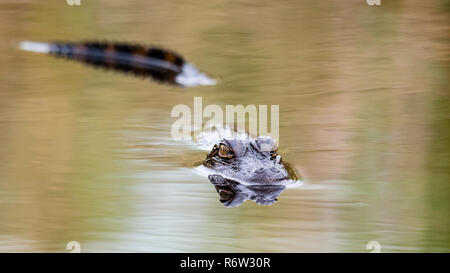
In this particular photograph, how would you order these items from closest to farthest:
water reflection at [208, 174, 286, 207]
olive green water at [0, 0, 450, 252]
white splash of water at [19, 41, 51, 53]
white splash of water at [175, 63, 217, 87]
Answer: olive green water at [0, 0, 450, 252] → water reflection at [208, 174, 286, 207] → white splash of water at [175, 63, 217, 87] → white splash of water at [19, 41, 51, 53]

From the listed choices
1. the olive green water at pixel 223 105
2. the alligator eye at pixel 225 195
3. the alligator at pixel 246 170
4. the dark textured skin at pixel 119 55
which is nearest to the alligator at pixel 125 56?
the dark textured skin at pixel 119 55

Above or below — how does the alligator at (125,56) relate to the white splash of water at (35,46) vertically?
below

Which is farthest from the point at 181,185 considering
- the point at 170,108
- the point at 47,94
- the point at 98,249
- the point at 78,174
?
the point at 47,94

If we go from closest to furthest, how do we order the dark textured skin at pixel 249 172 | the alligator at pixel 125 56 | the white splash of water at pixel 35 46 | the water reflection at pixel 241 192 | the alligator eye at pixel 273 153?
the water reflection at pixel 241 192 → the dark textured skin at pixel 249 172 → the alligator eye at pixel 273 153 → the alligator at pixel 125 56 → the white splash of water at pixel 35 46

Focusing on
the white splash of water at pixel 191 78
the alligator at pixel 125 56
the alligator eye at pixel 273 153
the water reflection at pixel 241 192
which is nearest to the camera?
the water reflection at pixel 241 192

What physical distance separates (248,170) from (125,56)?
2213mm

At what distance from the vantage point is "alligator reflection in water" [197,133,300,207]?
317 centimetres

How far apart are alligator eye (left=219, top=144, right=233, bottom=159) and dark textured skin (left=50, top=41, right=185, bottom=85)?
161 cm

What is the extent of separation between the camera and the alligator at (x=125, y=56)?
496 cm

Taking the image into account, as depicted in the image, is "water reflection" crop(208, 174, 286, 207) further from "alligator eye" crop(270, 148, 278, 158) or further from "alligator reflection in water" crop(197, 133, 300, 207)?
"alligator eye" crop(270, 148, 278, 158)

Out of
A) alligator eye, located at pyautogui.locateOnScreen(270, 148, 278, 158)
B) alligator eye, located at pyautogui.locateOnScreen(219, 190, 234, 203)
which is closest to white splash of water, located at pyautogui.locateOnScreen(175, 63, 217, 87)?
alligator eye, located at pyautogui.locateOnScreen(270, 148, 278, 158)

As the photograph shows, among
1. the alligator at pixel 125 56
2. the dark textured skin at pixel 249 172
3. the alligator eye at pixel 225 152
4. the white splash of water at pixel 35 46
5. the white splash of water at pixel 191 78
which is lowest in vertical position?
the dark textured skin at pixel 249 172

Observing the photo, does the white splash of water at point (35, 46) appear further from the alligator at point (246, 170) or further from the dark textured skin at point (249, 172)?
the dark textured skin at point (249, 172)

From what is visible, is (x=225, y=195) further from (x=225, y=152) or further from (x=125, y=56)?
(x=125, y=56)
